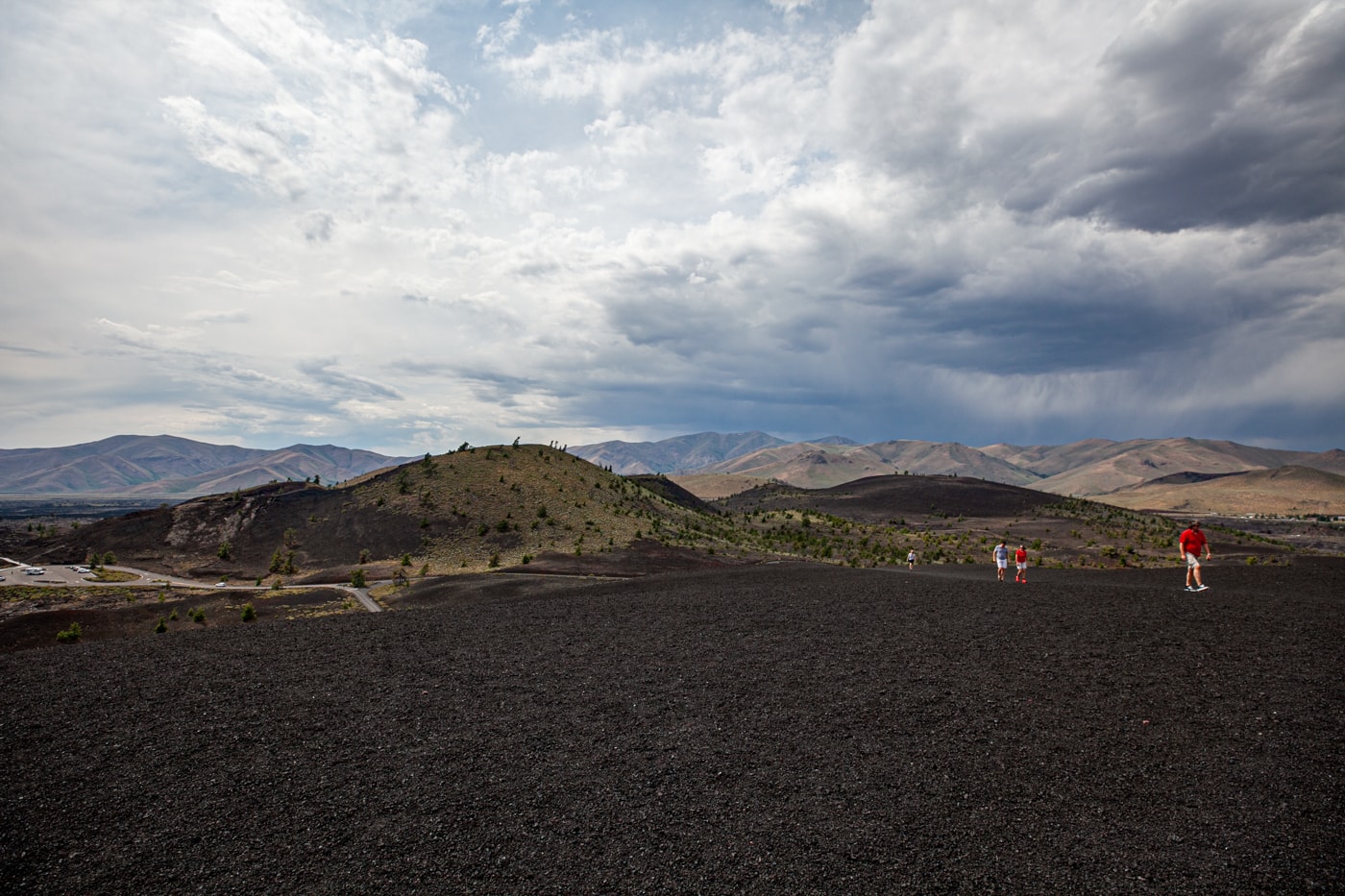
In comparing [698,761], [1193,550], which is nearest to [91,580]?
[698,761]

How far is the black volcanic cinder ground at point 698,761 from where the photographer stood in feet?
20.0

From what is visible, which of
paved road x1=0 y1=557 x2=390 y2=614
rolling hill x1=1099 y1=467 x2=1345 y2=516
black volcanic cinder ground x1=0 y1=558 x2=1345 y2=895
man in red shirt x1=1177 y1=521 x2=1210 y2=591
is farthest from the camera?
rolling hill x1=1099 y1=467 x2=1345 y2=516

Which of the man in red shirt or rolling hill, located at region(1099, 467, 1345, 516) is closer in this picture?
the man in red shirt

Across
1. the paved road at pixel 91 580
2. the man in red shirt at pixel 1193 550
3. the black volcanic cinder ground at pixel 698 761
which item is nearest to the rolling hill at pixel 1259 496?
the man in red shirt at pixel 1193 550

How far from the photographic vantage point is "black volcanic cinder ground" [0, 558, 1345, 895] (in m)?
6.11

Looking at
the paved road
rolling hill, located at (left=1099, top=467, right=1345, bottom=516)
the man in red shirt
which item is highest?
rolling hill, located at (left=1099, top=467, right=1345, bottom=516)

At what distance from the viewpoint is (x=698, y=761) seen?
8273 mm

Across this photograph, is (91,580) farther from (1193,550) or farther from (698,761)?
(1193,550)

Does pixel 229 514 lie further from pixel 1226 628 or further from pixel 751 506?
pixel 751 506

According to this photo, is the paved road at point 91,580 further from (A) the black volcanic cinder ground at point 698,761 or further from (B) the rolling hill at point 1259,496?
(B) the rolling hill at point 1259,496

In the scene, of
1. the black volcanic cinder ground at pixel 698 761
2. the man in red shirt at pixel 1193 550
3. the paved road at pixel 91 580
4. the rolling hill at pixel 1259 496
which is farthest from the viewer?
the rolling hill at pixel 1259 496

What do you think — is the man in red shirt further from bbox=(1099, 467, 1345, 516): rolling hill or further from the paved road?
bbox=(1099, 467, 1345, 516): rolling hill

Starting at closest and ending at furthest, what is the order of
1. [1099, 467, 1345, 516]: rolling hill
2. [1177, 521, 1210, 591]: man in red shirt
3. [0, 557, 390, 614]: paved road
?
[1177, 521, 1210, 591]: man in red shirt
[0, 557, 390, 614]: paved road
[1099, 467, 1345, 516]: rolling hill

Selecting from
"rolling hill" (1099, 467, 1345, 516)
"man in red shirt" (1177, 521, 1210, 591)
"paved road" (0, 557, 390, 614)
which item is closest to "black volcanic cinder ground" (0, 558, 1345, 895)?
"man in red shirt" (1177, 521, 1210, 591)
